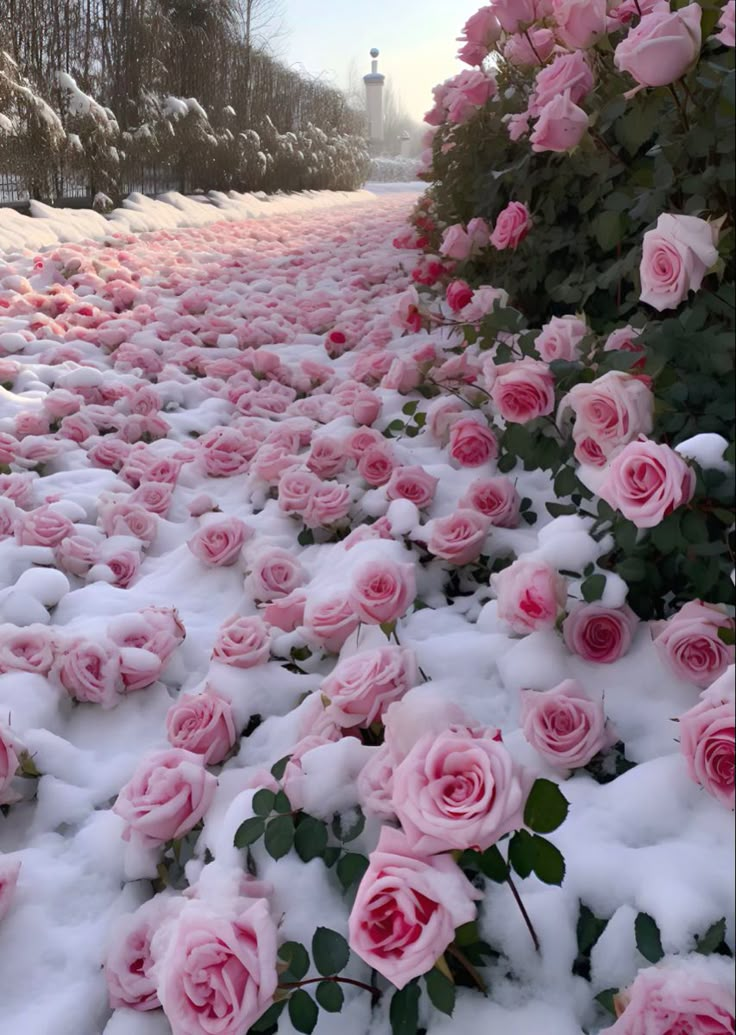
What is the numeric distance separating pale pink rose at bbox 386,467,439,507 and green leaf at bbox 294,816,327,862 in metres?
1.07

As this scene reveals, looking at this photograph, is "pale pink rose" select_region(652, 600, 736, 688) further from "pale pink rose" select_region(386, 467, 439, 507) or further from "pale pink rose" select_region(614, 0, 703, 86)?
"pale pink rose" select_region(386, 467, 439, 507)

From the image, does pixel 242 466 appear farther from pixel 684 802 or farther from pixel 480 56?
pixel 684 802

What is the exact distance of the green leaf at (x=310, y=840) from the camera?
42.7 inches

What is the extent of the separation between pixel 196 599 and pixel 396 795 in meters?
1.32

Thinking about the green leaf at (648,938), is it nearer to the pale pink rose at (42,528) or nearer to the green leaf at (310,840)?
the green leaf at (310,840)

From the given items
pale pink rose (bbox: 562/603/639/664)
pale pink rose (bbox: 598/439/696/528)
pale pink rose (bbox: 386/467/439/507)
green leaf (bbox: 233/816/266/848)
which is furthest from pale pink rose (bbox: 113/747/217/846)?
pale pink rose (bbox: 386/467/439/507)

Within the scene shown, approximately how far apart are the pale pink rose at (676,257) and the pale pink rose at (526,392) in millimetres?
320

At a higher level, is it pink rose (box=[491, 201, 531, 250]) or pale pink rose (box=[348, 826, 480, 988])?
pink rose (box=[491, 201, 531, 250])

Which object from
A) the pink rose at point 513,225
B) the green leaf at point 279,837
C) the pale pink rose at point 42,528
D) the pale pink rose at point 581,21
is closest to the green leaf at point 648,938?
the green leaf at point 279,837

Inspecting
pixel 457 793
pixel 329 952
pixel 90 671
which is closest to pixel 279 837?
pixel 329 952

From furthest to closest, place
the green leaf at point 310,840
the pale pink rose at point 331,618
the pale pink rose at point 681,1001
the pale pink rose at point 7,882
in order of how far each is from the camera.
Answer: the pale pink rose at point 331,618 → the pale pink rose at point 7,882 → the green leaf at point 310,840 → the pale pink rose at point 681,1001

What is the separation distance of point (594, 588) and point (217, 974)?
30.5 inches

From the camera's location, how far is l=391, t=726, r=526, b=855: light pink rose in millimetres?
771

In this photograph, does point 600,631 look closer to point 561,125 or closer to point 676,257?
point 676,257
